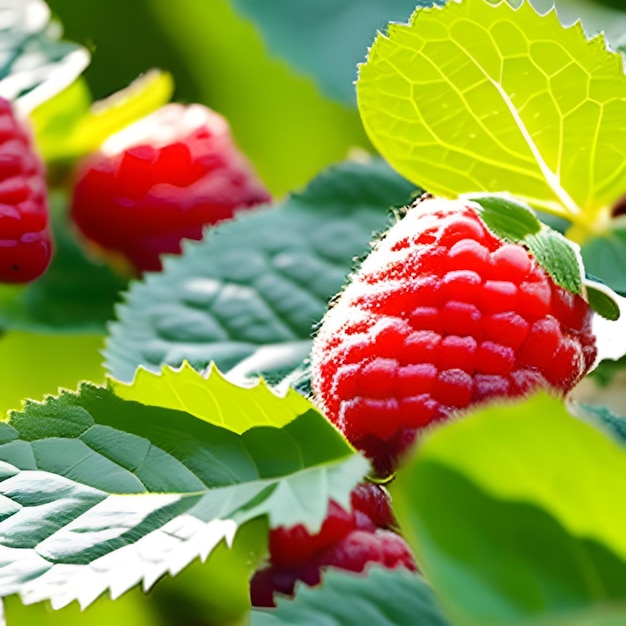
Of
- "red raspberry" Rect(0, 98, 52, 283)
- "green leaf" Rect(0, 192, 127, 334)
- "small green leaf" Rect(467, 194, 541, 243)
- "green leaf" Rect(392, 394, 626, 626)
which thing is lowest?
"green leaf" Rect(0, 192, 127, 334)

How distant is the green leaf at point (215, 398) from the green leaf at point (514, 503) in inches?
6.4

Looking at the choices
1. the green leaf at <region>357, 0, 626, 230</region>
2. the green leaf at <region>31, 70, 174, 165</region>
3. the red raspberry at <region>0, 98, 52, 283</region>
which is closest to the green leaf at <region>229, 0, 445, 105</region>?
the green leaf at <region>31, 70, 174, 165</region>

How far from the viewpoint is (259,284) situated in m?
0.71

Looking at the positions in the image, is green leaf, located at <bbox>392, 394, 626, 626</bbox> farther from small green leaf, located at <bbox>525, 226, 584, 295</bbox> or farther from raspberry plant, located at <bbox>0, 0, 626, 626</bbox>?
small green leaf, located at <bbox>525, 226, 584, 295</bbox>

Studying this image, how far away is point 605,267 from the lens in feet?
1.84

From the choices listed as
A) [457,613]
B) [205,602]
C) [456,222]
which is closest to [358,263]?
[456,222]

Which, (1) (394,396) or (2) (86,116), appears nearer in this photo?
(1) (394,396)

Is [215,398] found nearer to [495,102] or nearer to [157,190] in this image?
[495,102]

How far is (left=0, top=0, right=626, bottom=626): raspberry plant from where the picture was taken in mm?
284

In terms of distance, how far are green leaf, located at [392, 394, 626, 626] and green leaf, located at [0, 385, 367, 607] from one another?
134mm

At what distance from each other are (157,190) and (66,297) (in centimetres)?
10

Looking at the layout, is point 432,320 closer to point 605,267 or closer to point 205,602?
point 605,267

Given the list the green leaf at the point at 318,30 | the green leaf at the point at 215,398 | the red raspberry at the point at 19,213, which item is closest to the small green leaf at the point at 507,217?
the green leaf at the point at 215,398

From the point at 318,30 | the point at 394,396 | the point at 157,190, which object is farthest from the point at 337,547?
the point at 318,30
